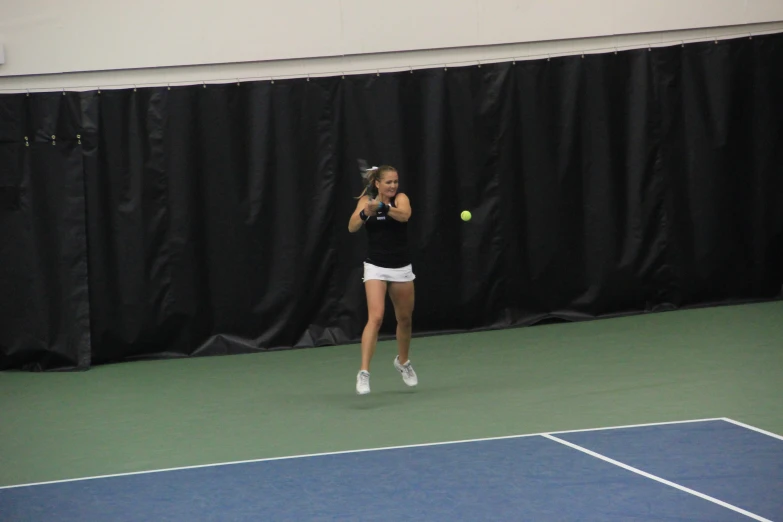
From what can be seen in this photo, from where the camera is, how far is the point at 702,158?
10.0 metres

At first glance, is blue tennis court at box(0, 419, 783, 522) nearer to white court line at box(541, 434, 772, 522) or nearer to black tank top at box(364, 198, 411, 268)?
white court line at box(541, 434, 772, 522)

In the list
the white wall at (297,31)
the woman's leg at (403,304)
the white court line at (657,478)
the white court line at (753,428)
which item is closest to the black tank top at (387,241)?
the woman's leg at (403,304)

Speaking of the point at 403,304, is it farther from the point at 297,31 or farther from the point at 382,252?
the point at 297,31

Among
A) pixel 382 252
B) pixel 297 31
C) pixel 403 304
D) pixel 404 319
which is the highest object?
pixel 297 31

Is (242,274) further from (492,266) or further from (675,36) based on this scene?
(675,36)

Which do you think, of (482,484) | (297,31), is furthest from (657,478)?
(297,31)

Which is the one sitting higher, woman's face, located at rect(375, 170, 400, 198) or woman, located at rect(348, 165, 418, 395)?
woman's face, located at rect(375, 170, 400, 198)

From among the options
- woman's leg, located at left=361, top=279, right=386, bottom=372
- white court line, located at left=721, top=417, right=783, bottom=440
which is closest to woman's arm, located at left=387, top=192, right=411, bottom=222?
woman's leg, located at left=361, top=279, right=386, bottom=372

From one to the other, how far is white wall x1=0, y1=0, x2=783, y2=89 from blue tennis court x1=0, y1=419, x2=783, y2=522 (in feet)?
15.7

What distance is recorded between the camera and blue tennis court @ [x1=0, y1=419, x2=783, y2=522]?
4.39m

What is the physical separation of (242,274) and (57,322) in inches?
62.6

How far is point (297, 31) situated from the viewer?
9.49 meters

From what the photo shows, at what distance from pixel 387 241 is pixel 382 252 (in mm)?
78

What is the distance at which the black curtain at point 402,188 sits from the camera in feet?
29.9
